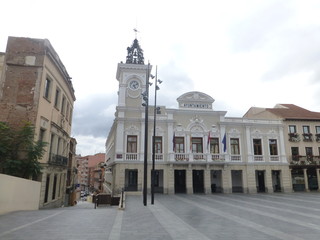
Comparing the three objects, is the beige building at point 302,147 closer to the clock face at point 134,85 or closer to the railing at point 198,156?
the railing at point 198,156

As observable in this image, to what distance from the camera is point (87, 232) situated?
24.1ft

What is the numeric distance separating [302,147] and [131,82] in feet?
78.4

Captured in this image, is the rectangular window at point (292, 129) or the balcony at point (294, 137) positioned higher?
the rectangular window at point (292, 129)

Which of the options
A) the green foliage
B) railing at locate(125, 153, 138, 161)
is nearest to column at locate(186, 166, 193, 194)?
railing at locate(125, 153, 138, 161)

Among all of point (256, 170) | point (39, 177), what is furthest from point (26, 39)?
point (256, 170)

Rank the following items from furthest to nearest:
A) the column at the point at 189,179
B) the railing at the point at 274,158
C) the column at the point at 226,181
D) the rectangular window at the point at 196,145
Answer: the railing at the point at 274,158 → the rectangular window at the point at 196,145 → the column at the point at 226,181 → the column at the point at 189,179

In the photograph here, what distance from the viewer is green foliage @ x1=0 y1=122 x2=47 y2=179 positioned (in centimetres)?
1351

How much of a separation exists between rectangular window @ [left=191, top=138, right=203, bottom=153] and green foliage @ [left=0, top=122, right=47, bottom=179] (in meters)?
18.4

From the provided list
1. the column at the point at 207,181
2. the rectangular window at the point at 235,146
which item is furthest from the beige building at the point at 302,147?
the column at the point at 207,181

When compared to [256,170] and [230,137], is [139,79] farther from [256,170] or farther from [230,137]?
[256,170]

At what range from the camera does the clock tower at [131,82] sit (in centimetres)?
2905

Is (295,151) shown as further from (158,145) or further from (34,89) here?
(34,89)

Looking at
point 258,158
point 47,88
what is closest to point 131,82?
point 47,88

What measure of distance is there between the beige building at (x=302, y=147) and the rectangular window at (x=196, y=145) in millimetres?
11617
